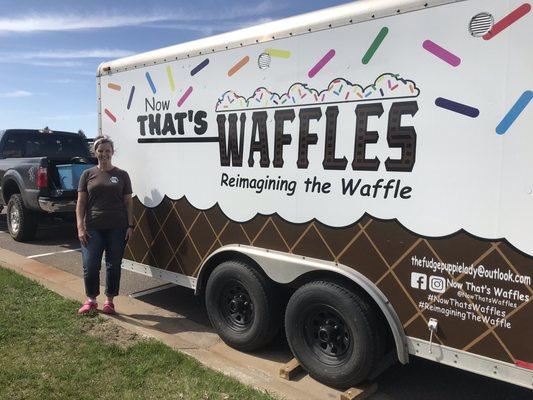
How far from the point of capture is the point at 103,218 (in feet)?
16.0

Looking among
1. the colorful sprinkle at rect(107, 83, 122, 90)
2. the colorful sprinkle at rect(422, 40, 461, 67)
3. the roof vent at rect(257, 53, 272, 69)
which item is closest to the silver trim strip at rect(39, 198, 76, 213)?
the colorful sprinkle at rect(107, 83, 122, 90)

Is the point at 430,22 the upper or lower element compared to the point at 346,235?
upper

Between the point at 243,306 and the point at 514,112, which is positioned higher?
the point at 514,112

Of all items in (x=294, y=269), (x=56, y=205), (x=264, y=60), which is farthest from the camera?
(x=56, y=205)

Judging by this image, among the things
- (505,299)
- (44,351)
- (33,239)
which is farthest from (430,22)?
(33,239)

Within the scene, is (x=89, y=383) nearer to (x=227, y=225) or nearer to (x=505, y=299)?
(x=227, y=225)

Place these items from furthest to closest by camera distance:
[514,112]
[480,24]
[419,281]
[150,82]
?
[150,82]
[419,281]
[480,24]
[514,112]

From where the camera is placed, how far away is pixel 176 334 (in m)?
4.73

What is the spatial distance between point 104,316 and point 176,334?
0.82 meters

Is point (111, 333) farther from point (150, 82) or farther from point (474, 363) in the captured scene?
point (474, 363)

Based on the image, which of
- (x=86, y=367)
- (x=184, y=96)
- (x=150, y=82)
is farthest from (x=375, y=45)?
(x=86, y=367)

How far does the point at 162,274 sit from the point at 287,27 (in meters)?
2.72

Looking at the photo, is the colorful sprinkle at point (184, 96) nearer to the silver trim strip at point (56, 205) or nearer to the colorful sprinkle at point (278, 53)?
the colorful sprinkle at point (278, 53)

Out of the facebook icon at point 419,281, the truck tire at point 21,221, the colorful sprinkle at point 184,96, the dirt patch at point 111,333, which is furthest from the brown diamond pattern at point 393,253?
the truck tire at point 21,221
